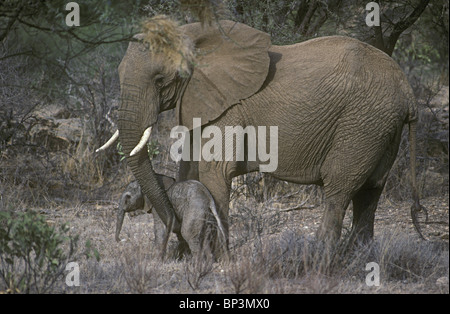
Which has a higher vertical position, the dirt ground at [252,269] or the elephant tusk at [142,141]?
the elephant tusk at [142,141]

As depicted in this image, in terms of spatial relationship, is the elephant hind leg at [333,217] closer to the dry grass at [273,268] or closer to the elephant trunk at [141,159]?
the dry grass at [273,268]

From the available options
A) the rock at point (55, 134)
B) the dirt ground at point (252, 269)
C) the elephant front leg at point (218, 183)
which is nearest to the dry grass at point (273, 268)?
the dirt ground at point (252, 269)

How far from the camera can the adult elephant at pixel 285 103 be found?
20.7 ft

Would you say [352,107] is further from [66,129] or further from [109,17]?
[66,129]

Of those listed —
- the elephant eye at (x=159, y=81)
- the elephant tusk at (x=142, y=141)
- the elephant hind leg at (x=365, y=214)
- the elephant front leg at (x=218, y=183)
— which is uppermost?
the elephant eye at (x=159, y=81)

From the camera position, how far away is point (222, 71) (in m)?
6.45

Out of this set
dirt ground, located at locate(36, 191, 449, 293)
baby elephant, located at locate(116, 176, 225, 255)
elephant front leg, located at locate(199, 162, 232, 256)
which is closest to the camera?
dirt ground, located at locate(36, 191, 449, 293)

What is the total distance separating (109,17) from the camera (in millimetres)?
5707

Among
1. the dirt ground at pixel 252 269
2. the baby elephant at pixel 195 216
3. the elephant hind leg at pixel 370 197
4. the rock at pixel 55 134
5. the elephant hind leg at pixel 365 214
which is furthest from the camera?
the rock at pixel 55 134

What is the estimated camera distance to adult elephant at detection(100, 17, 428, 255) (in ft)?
20.7

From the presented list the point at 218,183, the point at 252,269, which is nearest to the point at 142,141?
the point at 218,183

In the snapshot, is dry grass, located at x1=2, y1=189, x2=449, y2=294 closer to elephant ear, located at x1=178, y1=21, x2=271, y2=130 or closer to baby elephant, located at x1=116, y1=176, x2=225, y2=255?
baby elephant, located at x1=116, y1=176, x2=225, y2=255

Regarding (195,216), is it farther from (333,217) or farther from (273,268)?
(333,217)

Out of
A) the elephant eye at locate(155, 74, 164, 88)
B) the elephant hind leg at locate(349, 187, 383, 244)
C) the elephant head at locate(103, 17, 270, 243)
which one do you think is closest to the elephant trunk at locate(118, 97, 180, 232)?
the elephant head at locate(103, 17, 270, 243)
